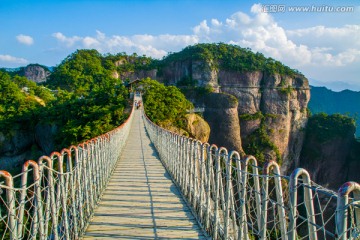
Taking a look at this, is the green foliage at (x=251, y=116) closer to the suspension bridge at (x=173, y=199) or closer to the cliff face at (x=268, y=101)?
the cliff face at (x=268, y=101)

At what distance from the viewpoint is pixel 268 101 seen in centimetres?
4281

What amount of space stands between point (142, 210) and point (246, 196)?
250cm

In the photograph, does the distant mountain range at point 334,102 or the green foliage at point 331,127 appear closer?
the green foliage at point 331,127

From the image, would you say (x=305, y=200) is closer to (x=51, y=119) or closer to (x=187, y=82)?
(x=51, y=119)

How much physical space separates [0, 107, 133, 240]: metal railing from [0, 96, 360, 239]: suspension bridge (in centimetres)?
1

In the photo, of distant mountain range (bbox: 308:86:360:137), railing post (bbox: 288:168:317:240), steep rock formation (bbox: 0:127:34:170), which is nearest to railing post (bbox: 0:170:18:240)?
railing post (bbox: 288:168:317:240)

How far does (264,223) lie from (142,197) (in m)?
3.66

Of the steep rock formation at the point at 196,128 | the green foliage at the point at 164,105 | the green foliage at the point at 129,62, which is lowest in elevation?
the steep rock formation at the point at 196,128

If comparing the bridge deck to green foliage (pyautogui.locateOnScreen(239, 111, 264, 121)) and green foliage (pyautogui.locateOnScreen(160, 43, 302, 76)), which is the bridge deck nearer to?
green foliage (pyautogui.locateOnScreen(239, 111, 264, 121))

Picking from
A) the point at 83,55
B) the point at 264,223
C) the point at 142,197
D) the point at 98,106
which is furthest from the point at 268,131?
the point at 83,55

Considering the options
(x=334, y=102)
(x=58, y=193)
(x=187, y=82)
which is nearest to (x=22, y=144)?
(x=187, y=82)

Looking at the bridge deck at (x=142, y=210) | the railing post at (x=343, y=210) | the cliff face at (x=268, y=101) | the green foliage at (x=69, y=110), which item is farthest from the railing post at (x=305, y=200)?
the cliff face at (x=268, y=101)

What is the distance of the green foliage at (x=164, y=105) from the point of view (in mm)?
24594

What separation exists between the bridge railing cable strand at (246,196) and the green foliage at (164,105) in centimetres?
1611
